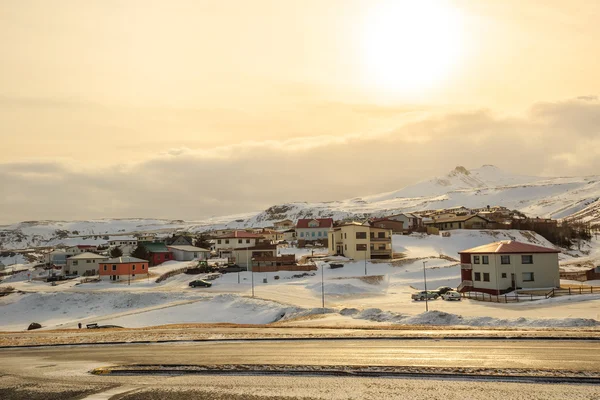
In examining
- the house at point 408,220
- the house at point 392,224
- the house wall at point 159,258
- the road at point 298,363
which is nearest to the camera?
the road at point 298,363

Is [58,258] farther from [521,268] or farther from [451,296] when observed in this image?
[521,268]

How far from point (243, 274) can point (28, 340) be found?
4364 centimetres

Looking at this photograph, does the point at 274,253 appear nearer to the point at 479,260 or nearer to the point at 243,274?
the point at 243,274

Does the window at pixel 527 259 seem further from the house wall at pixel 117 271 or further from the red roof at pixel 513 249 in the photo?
the house wall at pixel 117 271

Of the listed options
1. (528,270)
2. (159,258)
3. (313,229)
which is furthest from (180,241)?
(528,270)

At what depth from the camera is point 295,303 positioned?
58781 mm

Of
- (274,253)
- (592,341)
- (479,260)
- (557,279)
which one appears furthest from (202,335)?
(274,253)

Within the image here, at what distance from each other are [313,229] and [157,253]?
3444cm

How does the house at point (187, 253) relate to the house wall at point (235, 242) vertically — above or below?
below

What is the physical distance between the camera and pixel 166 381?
69.8 feet

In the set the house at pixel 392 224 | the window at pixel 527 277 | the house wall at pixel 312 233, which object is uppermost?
the house at pixel 392 224

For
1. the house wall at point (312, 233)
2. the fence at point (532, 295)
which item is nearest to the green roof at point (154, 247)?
the house wall at point (312, 233)

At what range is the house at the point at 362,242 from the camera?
295 feet

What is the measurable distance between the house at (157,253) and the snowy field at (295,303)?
2028cm
